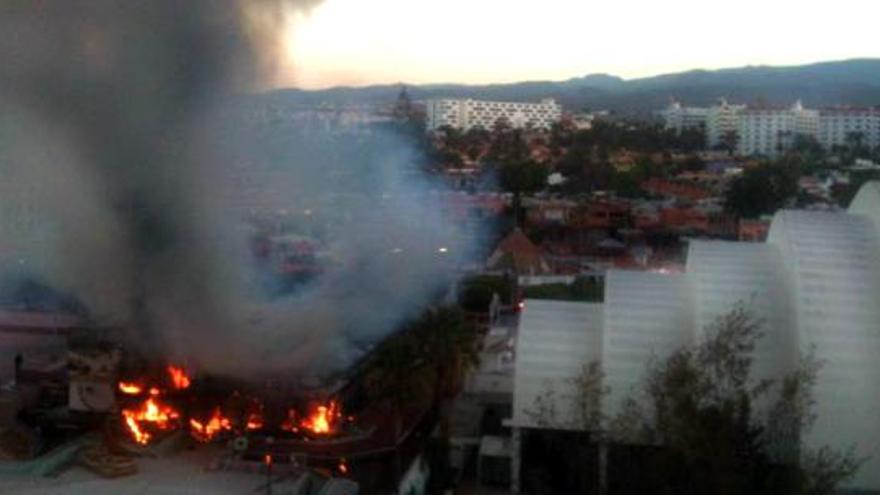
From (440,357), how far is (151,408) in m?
2.25

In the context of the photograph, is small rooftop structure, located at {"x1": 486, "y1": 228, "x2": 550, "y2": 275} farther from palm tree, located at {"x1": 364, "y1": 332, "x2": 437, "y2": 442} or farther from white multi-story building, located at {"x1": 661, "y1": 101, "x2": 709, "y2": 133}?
white multi-story building, located at {"x1": 661, "y1": 101, "x2": 709, "y2": 133}

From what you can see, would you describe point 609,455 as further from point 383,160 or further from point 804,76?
point 804,76

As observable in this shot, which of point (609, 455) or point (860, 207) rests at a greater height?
point (860, 207)

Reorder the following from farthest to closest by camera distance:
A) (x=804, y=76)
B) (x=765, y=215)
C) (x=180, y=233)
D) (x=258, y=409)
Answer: (x=804, y=76), (x=765, y=215), (x=180, y=233), (x=258, y=409)

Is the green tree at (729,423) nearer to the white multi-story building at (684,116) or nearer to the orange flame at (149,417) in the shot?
the orange flame at (149,417)

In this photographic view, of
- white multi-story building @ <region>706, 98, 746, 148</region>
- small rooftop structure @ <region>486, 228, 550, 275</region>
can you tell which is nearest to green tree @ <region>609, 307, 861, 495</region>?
small rooftop structure @ <region>486, 228, 550, 275</region>

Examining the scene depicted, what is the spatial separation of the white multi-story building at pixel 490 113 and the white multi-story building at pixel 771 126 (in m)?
8.97

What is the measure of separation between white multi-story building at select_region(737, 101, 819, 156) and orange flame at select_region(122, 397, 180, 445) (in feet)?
146

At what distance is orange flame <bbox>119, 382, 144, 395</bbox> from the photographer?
9.34 meters

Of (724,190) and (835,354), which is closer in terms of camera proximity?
(835,354)

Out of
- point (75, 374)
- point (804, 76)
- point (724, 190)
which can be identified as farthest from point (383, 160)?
point (804, 76)

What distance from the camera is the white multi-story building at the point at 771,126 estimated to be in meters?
53.1

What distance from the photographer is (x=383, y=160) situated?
2284 cm

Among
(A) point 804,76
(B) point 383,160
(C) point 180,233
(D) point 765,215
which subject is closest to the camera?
(C) point 180,233
